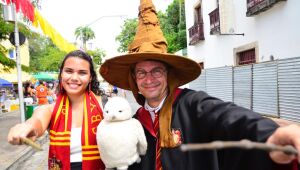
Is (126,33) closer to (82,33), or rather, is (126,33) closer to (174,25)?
(174,25)

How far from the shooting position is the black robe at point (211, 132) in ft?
4.73

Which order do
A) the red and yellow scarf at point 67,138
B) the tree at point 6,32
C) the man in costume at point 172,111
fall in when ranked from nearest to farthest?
the man in costume at point 172,111 < the red and yellow scarf at point 67,138 < the tree at point 6,32

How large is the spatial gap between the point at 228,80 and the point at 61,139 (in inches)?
347

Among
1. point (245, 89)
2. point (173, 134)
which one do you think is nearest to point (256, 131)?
point (173, 134)

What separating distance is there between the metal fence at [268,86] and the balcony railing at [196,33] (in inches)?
231

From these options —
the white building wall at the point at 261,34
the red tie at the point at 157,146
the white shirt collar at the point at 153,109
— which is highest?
the white building wall at the point at 261,34

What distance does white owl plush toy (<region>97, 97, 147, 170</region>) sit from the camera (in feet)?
7.36

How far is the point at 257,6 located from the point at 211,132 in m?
9.48

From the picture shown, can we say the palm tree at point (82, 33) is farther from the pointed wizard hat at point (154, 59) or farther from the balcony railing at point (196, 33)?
the pointed wizard hat at point (154, 59)

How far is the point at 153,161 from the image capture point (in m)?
2.22

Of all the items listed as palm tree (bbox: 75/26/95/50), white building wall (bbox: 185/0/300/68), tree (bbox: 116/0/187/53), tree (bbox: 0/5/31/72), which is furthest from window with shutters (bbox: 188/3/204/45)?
palm tree (bbox: 75/26/95/50)

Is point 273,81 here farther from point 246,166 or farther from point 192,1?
point 192,1

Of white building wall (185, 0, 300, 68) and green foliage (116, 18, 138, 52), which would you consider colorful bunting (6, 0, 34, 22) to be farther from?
green foliage (116, 18, 138, 52)

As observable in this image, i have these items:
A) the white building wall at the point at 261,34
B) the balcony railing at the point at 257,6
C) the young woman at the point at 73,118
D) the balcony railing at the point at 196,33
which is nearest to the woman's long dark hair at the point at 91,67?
the young woman at the point at 73,118
